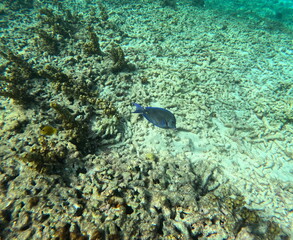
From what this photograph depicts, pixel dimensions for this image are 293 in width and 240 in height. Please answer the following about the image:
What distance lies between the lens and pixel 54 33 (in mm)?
6668

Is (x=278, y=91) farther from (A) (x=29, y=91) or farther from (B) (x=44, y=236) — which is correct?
(A) (x=29, y=91)

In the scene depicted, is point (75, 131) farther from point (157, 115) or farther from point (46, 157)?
point (157, 115)

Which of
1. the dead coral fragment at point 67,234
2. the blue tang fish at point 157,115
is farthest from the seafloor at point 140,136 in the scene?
the blue tang fish at point 157,115

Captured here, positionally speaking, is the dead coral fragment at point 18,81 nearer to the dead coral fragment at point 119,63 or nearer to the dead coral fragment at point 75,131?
the dead coral fragment at point 75,131

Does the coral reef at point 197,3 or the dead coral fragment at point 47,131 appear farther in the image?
the coral reef at point 197,3

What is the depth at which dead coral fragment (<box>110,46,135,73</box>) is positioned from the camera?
5130 mm

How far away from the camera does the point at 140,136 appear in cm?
379

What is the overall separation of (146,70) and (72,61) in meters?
2.46

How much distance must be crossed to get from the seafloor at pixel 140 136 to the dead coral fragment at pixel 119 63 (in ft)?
0.14

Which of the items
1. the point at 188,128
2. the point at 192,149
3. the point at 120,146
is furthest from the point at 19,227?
the point at 188,128

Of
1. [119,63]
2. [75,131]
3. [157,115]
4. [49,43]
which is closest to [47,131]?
[75,131]

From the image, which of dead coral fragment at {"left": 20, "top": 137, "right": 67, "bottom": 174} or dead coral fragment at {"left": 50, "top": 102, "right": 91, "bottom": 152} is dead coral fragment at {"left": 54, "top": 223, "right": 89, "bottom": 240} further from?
dead coral fragment at {"left": 50, "top": 102, "right": 91, "bottom": 152}

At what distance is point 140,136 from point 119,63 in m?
2.68

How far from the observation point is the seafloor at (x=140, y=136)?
2146 mm
